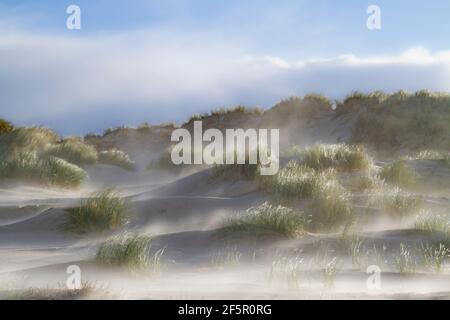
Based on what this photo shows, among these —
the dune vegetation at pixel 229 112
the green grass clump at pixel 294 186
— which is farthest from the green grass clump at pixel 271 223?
the dune vegetation at pixel 229 112

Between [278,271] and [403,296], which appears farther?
[278,271]

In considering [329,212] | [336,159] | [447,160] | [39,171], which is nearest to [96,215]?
[329,212]

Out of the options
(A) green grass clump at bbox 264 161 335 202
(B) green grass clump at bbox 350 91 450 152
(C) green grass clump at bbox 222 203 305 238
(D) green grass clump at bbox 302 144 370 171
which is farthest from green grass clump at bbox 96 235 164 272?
(B) green grass clump at bbox 350 91 450 152

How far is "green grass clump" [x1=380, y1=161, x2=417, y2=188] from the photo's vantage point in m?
12.4

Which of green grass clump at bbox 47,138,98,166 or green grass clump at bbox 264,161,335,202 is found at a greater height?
green grass clump at bbox 47,138,98,166

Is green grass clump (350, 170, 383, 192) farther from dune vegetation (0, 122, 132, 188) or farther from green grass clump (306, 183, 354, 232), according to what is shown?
dune vegetation (0, 122, 132, 188)

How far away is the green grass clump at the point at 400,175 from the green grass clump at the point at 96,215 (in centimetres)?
598

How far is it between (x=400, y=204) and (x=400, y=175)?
327 cm

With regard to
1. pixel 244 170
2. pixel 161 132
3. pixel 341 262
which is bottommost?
pixel 341 262

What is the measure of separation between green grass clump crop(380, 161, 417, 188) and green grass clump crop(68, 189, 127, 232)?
5982 mm
